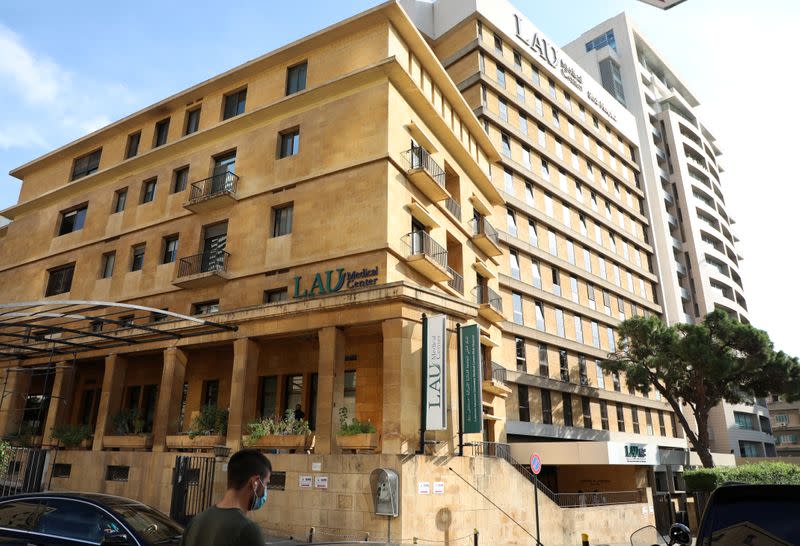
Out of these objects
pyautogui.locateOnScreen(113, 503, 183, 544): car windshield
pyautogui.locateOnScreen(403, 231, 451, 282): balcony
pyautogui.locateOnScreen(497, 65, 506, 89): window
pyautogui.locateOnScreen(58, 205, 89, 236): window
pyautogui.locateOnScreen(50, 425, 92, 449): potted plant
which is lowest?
pyautogui.locateOnScreen(113, 503, 183, 544): car windshield

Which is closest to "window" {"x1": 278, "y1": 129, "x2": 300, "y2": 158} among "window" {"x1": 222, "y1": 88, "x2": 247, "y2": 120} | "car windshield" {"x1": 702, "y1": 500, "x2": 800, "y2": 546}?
"window" {"x1": 222, "y1": 88, "x2": 247, "y2": 120}

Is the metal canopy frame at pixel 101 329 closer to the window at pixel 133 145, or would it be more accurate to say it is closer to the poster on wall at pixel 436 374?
the poster on wall at pixel 436 374

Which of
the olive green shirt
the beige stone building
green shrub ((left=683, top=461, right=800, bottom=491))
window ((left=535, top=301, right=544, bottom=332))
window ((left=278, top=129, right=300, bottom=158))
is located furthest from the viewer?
→ window ((left=535, top=301, right=544, bottom=332))

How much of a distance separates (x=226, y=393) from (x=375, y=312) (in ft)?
29.6

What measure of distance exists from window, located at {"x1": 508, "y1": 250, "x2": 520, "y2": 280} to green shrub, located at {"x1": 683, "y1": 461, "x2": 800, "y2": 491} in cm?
1486

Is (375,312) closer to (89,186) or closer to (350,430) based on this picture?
(350,430)

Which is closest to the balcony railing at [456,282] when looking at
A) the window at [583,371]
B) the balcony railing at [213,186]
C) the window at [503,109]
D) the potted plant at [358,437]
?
the potted plant at [358,437]

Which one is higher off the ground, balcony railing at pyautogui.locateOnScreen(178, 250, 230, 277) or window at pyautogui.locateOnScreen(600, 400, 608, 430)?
balcony railing at pyautogui.locateOnScreen(178, 250, 230, 277)

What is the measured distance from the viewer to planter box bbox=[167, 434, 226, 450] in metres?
19.6

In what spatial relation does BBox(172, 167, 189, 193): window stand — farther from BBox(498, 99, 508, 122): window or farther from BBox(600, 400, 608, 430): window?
BBox(600, 400, 608, 430): window

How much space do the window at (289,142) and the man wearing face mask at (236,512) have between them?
843 inches

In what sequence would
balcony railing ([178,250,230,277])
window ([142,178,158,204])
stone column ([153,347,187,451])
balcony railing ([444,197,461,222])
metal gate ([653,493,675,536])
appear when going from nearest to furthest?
stone column ([153,347,187,451]) → balcony railing ([178,250,230,277]) → balcony railing ([444,197,461,222]) → metal gate ([653,493,675,536]) → window ([142,178,158,204])

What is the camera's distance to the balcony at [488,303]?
27703mm

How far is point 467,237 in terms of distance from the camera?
2823 centimetres
